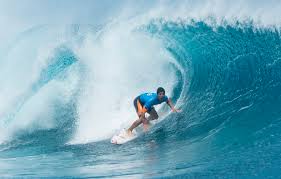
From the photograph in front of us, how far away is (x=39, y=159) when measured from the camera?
905 cm

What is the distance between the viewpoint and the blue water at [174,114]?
644 cm

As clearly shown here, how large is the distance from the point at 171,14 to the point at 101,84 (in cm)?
324

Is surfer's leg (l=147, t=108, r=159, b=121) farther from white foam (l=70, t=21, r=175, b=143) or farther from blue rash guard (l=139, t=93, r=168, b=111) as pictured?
white foam (l=70, t=21, r=175, b=143)

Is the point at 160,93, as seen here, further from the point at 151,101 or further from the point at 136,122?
the point at 136,122

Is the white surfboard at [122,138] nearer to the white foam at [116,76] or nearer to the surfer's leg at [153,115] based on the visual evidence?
the surfer's leg at [153,115]

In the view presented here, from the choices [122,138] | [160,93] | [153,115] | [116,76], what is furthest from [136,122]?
[116,76]

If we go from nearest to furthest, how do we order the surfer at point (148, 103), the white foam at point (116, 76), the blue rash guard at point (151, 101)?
the surfer at point (148, 103)
the blue rash guard at point (151, 101)
the white foam at point (116, 76)

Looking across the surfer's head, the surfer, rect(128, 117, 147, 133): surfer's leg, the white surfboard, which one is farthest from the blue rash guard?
the white surfboard

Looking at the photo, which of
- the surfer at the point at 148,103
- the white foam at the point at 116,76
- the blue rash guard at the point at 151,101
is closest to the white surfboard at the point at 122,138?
the surfer at the point at 148,103

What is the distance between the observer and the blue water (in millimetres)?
6441

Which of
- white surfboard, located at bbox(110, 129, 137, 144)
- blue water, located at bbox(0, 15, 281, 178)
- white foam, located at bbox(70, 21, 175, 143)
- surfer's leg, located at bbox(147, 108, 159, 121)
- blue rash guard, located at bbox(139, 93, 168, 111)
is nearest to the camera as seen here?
blue water, located at bbox(0, 15, 281, 178)

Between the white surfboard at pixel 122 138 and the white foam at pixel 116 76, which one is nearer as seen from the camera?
the white surfboard at pixel 122 138

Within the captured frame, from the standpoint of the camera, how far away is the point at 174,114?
33.0 feet

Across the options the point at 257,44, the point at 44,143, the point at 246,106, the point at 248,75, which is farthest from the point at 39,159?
the point at 257,44
